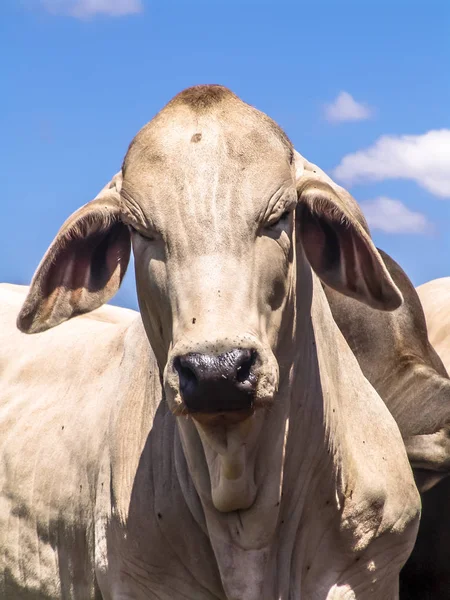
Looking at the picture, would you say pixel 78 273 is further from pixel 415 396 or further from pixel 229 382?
pixel 415 396

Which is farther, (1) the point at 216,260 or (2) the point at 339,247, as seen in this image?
(2) the point at 339,247

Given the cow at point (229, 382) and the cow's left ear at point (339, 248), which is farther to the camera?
the cow's left ear at point (339, 248)

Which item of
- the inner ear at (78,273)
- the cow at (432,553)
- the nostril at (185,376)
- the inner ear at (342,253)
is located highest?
the inner ear at (342,253)

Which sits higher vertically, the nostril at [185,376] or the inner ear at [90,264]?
the inner ear at [90,264]

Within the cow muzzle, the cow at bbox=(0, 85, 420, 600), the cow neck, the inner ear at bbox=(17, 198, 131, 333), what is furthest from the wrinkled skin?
the cow muzzle

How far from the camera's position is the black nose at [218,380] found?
4.44 metres

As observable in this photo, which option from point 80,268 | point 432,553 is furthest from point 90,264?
point 432,553

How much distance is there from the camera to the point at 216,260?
15.6 ft

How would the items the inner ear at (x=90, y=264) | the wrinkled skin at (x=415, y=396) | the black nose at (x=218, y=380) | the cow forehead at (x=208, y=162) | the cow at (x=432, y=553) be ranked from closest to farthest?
the black nose at (x=218, y=380) < the cow forehead at (x=208, y=162) < the inner ear at (x=90, y=264) < the wrinkled skin at (x=415, y=396) < the cow at (x=432, y=553)

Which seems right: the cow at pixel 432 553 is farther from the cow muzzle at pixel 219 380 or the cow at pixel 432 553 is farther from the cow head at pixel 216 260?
the cow muzzle at pixel 219 380

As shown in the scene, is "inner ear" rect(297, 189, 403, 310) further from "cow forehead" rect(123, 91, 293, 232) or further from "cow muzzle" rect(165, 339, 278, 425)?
"cow muzzle" rect(165, 339, 278, 425)

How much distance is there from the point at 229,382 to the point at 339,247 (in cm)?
107

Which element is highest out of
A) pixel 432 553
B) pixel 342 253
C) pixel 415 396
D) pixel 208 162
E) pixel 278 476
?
pixel 208 162

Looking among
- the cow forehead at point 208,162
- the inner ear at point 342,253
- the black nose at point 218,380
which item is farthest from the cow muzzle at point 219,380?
the inner ear at point 342,253
